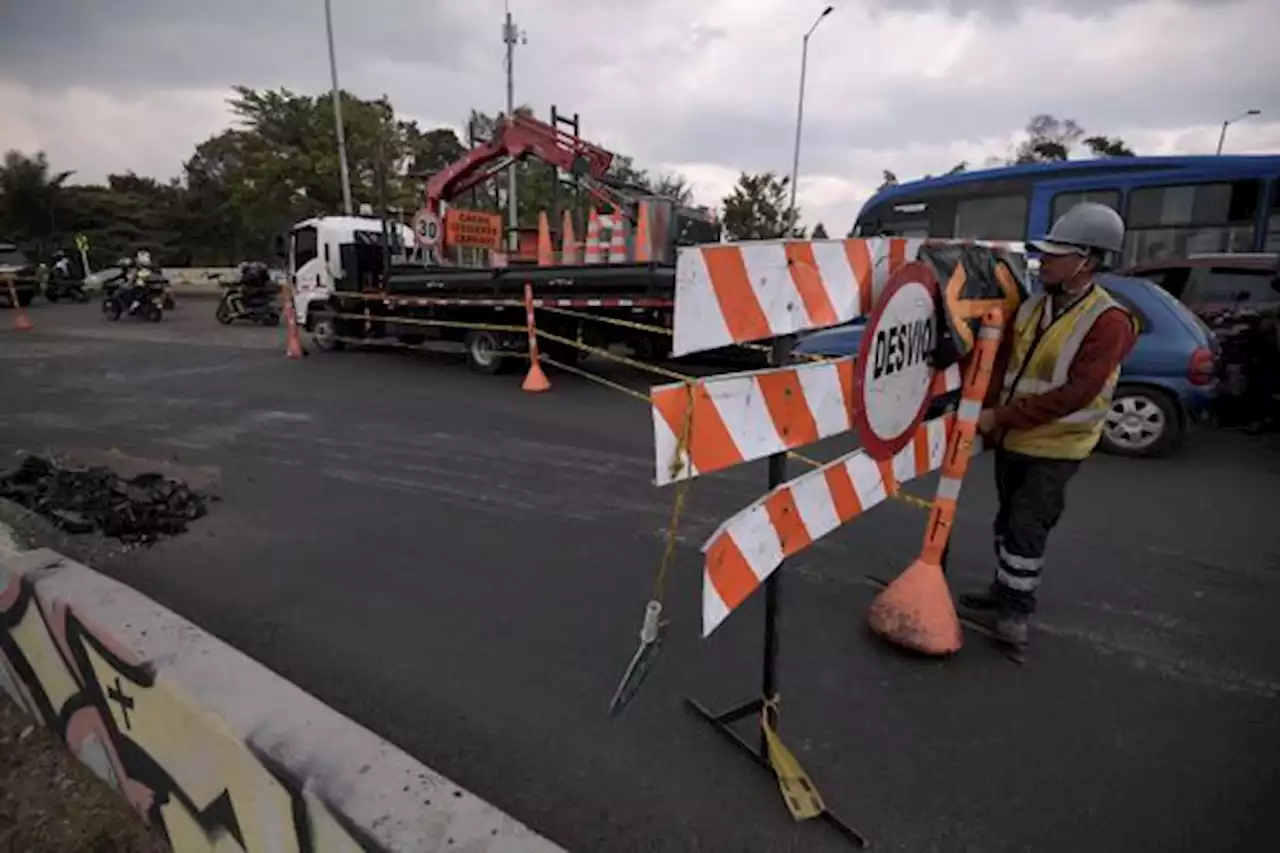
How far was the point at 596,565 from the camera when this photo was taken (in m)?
3.99

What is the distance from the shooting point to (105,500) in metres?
4.79

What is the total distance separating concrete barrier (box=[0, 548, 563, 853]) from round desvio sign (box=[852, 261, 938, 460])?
1.62 metres

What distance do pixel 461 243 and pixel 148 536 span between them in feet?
30.8

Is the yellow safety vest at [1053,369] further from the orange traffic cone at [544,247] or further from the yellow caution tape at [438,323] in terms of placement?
the orange traffic cone at [544,247]

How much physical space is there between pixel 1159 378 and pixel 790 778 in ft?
19.4

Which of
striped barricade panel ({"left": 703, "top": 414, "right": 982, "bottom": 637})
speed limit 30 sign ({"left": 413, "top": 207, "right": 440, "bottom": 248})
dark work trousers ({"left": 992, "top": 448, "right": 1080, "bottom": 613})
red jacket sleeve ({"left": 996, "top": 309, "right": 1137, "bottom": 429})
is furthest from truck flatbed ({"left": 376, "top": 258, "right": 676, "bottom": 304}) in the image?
striped barricade panel ({"left": 703, "top": 414, "right": 982, "bottom": 637})

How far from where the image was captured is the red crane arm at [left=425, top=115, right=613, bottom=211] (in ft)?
35.8

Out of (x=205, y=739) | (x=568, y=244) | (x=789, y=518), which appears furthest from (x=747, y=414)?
(x=568, y=244)

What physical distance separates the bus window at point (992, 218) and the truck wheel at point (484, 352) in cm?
759

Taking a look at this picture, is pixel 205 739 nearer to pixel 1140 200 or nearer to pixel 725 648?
pixel 725 648

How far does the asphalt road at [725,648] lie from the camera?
7.32 feet

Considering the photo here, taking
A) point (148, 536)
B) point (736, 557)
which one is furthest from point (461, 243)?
point (736, 557)

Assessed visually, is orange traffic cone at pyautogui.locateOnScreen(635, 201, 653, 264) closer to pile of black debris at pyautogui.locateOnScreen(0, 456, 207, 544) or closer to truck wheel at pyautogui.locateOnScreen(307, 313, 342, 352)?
pile of black debris at pyautogui.locateOnScreen(0, 456, 207, 544)

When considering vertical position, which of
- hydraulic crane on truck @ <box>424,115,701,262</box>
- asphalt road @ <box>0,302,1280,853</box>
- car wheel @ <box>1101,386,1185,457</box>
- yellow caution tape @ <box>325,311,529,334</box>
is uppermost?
hydraulic crane on truck @ <box>424,115,701,262</box>
